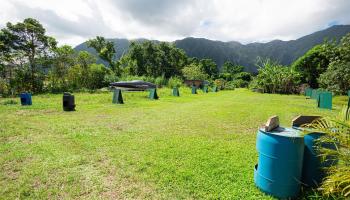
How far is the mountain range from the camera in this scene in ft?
384

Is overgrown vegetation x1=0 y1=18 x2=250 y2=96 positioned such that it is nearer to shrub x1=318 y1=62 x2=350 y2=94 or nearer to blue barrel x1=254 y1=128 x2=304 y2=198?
blue barrel x1=254 y1=128 x2=304 y2=198

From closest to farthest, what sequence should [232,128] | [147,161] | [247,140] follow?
1. [147,161]
2. [247,140]
3. [232,128]

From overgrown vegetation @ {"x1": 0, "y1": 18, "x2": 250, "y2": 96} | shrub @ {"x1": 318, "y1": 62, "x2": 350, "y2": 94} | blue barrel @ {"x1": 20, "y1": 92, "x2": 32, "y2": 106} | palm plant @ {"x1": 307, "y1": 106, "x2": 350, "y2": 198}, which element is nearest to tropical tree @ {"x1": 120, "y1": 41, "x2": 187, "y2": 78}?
overgrown vegetation @ {"x1": 0, "y1": 18, "x2": 250, "y2": 96}

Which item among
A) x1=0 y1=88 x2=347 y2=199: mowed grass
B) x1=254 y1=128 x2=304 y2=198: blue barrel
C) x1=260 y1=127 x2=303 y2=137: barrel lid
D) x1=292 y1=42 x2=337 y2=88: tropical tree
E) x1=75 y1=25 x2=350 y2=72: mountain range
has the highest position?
x1=75 y1=25 x2=350 y2=72: mountain range

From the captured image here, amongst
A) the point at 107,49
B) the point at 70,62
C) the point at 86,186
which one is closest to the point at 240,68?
the point at 107,49

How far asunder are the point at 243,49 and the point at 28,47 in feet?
459

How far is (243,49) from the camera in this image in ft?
472

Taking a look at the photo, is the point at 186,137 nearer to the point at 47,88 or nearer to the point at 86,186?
the point at 86,186

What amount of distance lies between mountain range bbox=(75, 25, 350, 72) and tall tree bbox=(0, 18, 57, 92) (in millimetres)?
96340

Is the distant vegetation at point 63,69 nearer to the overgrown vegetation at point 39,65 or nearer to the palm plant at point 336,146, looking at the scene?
the overgrown vegetation at point 39,65

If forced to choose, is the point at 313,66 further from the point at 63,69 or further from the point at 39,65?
the point at 39,65

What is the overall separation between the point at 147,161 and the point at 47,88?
19.9 metres

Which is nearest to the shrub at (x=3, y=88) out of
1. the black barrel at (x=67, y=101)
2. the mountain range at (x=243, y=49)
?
the black barrel at (x=67, y=101)

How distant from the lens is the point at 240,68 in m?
76.3
